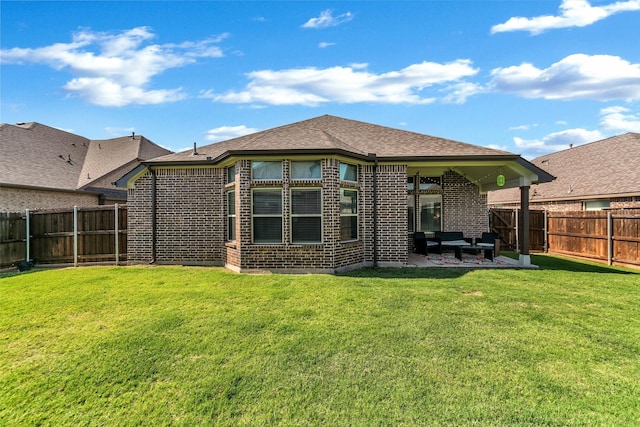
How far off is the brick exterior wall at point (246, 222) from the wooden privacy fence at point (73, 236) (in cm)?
68

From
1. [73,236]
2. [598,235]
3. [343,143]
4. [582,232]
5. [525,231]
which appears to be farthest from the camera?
[582,232]

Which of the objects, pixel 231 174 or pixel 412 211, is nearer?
pixel 231 174

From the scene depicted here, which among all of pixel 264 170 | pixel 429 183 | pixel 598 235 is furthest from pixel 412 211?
pixel 264 170

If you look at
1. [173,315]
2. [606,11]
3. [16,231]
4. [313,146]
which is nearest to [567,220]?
[606,11]

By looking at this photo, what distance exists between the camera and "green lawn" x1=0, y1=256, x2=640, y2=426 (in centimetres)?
296

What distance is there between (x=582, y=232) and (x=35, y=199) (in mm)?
22376

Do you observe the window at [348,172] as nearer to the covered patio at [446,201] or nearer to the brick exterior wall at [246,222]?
the brick exterior wall at [246,222]

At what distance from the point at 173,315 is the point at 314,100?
1284 cm

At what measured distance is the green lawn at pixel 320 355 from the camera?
296 cm

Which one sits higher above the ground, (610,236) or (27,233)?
(27,233)

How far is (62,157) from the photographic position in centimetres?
1694

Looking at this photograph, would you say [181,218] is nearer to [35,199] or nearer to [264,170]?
[264,170]

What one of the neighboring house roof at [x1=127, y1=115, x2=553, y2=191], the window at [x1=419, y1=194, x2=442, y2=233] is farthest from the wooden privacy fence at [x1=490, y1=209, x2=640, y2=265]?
the window at [x1=419, y1=194, x2=442, y2=233]

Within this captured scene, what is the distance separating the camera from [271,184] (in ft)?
27.7
